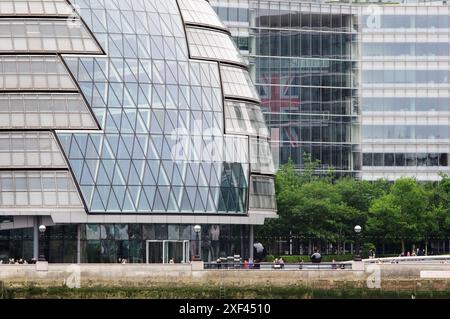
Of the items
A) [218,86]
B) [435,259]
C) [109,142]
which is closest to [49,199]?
[109,142]

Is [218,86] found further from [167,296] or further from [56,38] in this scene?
[167,296]

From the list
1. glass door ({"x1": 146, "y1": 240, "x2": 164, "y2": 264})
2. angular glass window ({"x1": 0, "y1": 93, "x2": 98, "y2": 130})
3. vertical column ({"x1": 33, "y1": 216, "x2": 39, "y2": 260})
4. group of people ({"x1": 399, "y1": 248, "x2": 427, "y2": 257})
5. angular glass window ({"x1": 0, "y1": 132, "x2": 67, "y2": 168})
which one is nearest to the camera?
vertical column ({"x1": 33, "y1": 216, "x2": 39, "y2": 260})

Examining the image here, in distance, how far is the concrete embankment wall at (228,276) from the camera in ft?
402

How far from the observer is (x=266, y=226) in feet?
559

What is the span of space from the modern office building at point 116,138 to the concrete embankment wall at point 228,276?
9.76 metres

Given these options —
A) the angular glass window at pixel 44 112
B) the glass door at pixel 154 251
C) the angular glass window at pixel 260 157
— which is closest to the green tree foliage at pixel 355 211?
the angular glass window at pixel 260 157

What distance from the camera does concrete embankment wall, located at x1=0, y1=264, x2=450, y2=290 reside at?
12262 centimetres

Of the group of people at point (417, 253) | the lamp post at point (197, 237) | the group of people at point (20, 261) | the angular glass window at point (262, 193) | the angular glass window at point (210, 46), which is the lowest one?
the group of people at point (417, 253)

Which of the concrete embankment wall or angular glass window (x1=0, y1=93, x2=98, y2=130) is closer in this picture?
the concrete embankment wall

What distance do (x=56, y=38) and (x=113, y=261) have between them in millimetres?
16561

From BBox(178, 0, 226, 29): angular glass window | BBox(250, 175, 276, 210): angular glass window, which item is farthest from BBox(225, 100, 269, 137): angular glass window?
BBox(178, 0, 226, 29): angular glass window

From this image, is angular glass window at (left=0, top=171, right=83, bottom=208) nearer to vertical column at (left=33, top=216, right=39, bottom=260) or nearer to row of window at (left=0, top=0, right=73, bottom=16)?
vertical column at (left=33, top=216, right=39, bottom=260)

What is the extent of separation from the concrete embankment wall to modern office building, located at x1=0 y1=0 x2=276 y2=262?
32.0 ft

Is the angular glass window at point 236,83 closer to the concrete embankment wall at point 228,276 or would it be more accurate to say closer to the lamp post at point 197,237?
the lamp post at point 197,237
